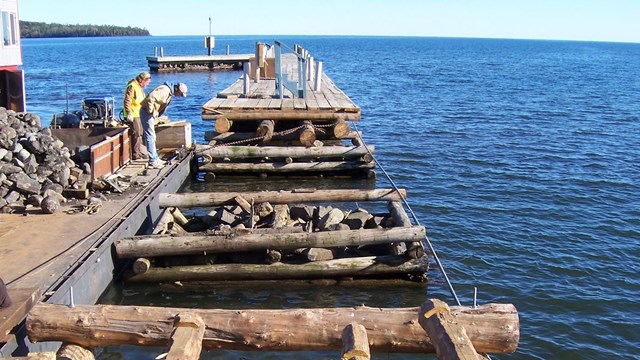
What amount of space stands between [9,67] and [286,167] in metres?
8.83

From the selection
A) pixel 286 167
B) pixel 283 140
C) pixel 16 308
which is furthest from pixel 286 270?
pixel 283 140

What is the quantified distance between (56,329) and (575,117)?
1199 inches

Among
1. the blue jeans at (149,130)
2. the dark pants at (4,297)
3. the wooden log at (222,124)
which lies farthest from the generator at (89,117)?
the dark pants at (4,297)

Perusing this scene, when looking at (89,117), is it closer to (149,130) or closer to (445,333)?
(149,130)

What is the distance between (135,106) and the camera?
14.7m

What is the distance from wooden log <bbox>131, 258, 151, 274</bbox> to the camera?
9891mm

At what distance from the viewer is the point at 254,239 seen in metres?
9.96

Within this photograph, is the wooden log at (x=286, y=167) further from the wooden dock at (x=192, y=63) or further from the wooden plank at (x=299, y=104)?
the wooden dock at (x=192, y=63)

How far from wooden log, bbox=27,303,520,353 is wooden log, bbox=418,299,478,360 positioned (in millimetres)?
279

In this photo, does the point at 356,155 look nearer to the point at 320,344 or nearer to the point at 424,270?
the point at 424,270

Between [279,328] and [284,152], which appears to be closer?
[279,328]

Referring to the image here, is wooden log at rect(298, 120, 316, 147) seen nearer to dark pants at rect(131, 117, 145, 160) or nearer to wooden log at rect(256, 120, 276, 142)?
wooden log at rect(256, 120, 276, 142)

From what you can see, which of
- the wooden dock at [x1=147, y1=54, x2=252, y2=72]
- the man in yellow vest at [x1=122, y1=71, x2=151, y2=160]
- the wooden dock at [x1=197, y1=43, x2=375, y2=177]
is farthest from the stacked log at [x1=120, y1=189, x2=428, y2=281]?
the wooden dock at [x1=147, y1=54, x2=252, y2=72]

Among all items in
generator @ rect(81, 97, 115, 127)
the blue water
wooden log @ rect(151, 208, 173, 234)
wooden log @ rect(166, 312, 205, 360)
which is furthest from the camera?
generator @ rect(81, 97, 115, 127)
